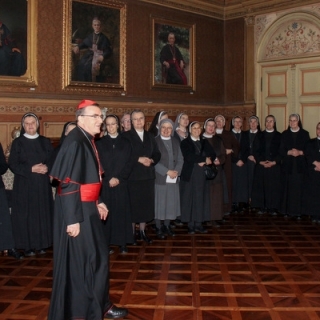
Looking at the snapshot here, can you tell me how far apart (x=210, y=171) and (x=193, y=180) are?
11.5 inches

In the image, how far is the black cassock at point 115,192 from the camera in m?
6.19

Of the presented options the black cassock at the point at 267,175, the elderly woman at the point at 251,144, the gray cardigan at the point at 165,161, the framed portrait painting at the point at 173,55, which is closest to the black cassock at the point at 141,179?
the gray cardigan at the point at 165,161

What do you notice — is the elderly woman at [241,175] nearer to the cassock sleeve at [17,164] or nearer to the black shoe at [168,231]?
the black shoe at [168,231]

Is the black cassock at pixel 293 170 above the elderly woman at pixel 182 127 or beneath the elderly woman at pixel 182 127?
beneath

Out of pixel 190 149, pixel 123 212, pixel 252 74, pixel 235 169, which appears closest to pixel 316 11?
pixel 252 74

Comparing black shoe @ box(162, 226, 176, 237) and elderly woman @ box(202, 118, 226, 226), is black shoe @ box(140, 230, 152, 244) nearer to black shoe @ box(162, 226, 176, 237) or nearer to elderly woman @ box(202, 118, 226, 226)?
black shoe @ box(162, 226, 176, 237)

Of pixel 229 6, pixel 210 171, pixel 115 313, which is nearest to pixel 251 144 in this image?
pixel 210 171

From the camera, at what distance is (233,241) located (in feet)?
22.9

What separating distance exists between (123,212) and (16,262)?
144 centimetres

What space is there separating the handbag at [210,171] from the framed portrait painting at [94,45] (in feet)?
11.7

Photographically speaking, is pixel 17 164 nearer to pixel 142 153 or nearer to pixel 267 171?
pixel 142 153

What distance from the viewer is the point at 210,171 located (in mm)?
7293

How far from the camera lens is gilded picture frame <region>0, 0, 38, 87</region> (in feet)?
27.9

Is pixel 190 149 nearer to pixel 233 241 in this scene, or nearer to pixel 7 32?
pixel 233 241
